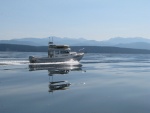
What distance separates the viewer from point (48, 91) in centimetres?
3216

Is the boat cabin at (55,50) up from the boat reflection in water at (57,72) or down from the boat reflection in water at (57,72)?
up

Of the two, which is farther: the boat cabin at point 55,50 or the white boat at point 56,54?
the boat cabin at point 55,50

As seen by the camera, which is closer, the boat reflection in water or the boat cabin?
the boat reflection in water

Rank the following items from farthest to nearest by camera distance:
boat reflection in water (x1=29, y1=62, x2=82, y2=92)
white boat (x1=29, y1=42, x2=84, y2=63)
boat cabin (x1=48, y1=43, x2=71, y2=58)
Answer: boat cabin (x1=48, y1=43, x2=71, y2=58) < white boat (x1=29, y1=42, x2=84, y2=63) < boat reflection in water (x1=29, y1=62, x2=82, y2=92)

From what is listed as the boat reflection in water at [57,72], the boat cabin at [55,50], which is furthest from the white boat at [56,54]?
the boat reflection in water at [57,72]

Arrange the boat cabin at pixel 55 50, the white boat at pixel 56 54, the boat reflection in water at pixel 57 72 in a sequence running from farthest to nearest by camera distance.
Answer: the boat cabin at pixel 55 50, the white boat at pixel 56 54, the boat reflection in water at pixel 57 72

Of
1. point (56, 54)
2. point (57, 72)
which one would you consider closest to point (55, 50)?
point (56, 54)

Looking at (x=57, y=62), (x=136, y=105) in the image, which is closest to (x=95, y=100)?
(x=136, y=105)

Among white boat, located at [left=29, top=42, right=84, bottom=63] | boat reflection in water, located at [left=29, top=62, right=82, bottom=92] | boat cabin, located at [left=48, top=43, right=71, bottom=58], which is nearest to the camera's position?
boat reflection in water, located at [left=29, top=62, right=82, bottom=92]

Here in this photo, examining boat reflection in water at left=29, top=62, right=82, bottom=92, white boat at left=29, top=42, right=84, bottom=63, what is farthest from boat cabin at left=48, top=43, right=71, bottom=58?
boat reflection in water at left=29, top=62, right=82, bottom=92

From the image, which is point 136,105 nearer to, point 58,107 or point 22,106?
point 58,107

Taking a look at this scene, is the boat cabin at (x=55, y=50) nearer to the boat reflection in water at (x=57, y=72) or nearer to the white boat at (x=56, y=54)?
the white boat at (x=56, y=54)

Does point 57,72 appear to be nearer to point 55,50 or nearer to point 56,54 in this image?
point 56,54

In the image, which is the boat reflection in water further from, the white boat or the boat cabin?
the boat cabin
